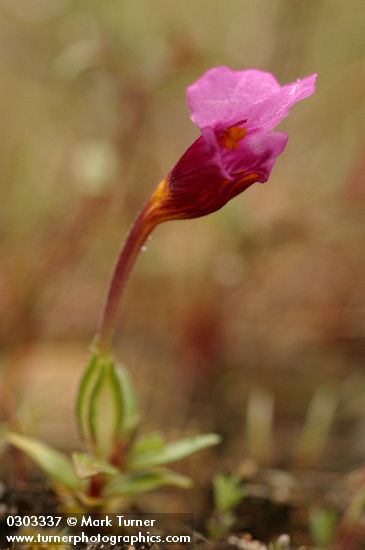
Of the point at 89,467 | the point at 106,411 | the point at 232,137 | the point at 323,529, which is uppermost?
the point at 232,137

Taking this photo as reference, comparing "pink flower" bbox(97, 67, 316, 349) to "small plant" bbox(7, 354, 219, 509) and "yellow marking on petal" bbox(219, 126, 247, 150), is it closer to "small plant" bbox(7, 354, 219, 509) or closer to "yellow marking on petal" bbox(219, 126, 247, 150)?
"yellow marking on petal" bbox(219, 126, 247, 150)

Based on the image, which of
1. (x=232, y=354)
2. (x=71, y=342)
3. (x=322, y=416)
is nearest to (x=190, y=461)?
(x=322, y=416)

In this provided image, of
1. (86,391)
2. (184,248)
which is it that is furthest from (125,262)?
(184,248)

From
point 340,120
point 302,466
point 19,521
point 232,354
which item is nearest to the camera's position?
point 19,521

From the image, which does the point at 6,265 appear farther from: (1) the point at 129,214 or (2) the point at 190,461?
(2) the point at 190,461

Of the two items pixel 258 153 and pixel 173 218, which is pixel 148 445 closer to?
pixel 173 218

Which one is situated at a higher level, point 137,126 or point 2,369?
point 137,126

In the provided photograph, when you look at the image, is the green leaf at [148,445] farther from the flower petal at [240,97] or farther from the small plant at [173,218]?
the flower petal at [240,97]
